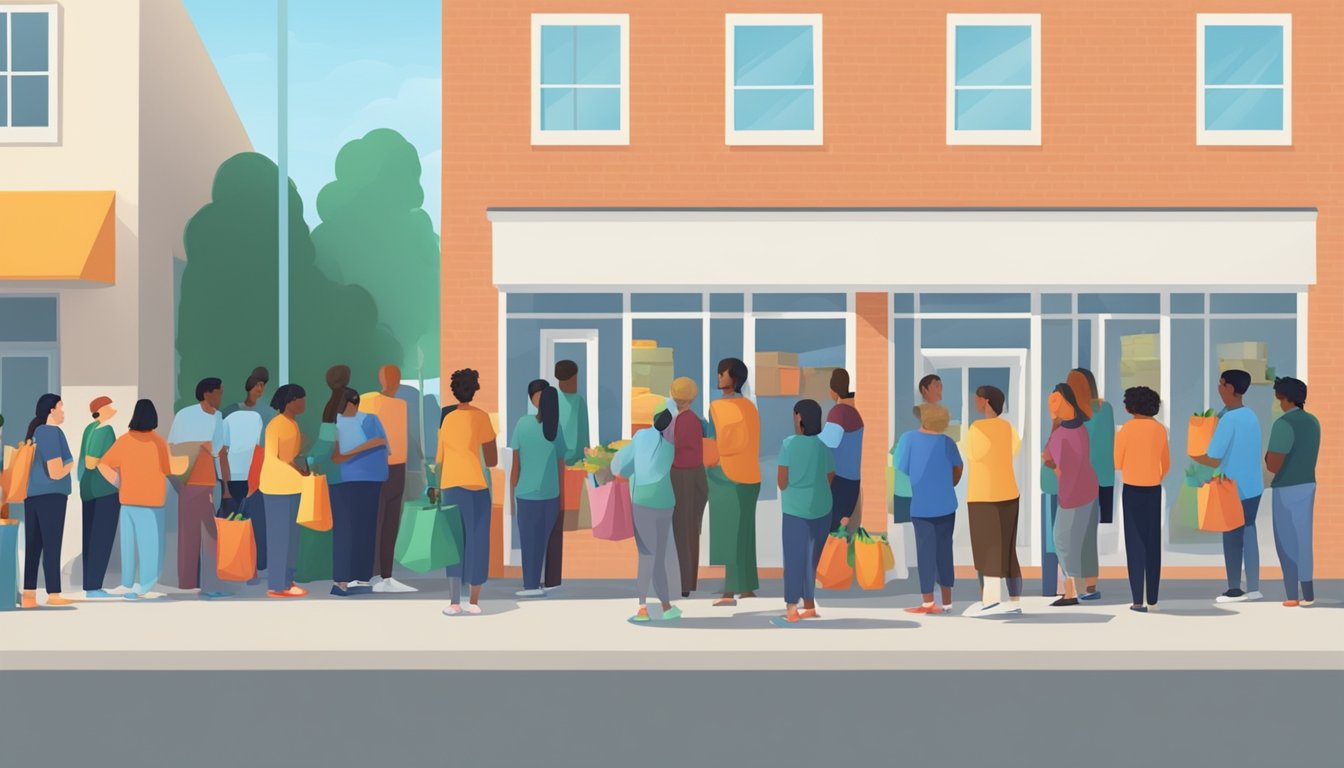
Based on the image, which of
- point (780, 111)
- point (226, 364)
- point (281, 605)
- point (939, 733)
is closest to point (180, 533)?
point (281, 605)

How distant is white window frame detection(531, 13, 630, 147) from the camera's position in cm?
1880

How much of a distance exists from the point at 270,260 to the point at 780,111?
1672 centimetres

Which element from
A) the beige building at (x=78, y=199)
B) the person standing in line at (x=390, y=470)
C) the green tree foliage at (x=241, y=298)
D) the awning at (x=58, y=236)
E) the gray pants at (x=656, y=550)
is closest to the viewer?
the gray pants at (x=656, y=550)

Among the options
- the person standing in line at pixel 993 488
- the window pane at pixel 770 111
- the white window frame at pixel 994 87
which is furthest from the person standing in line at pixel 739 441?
the white window frame at pixel 994 87

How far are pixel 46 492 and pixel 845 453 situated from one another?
24.3 feet

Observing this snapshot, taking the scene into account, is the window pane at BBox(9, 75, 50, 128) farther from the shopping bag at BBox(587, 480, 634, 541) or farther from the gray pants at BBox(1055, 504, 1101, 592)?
the gray pants at BBox(1055, 504, 1101, 592)

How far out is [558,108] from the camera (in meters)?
→ 18.9

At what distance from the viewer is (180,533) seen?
1617 centimetres

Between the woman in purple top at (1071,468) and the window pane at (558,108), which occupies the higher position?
the window pane at (558,108)

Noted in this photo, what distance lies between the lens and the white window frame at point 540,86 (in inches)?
740

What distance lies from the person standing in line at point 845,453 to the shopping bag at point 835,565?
110 centimetres

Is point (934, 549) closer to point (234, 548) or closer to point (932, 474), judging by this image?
point (932, 474)

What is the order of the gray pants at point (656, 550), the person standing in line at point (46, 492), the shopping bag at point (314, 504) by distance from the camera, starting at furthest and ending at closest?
the shopping bag at point (314, 504) < the person standing in line at point (46, 492) < the gray pants at point (656, 550)

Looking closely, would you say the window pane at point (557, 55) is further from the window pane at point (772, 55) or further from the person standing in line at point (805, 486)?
the person standing in line at point (805, 486)
